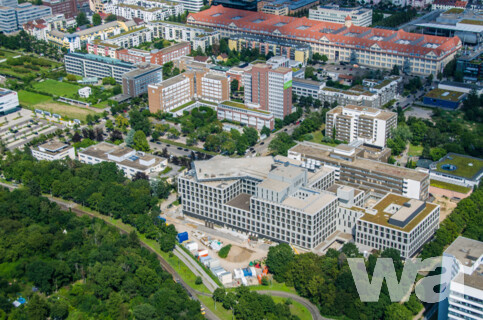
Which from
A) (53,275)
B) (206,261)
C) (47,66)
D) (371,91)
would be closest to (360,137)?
(371,91)

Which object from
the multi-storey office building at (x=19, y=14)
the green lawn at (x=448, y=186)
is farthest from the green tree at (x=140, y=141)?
the multi-storey office building at (x=19, y=14)

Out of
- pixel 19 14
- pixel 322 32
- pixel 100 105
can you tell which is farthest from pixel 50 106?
pixel 322 32

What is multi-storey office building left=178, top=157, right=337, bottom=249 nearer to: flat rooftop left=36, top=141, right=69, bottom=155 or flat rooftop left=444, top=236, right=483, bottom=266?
flat rooftop left=444, top=236, right=483, bottom=266

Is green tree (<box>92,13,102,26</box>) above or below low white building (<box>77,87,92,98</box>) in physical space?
above

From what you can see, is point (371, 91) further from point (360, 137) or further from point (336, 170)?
point (336, 170)

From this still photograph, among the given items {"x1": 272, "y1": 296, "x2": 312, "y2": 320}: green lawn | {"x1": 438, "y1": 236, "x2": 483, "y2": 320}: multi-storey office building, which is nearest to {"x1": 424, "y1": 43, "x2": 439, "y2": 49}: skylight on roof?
{"x1": 438, "y1": 236, "x2": 483, "y2": 320}: multi-storey office building

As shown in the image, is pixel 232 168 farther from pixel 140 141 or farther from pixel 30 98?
pixel 30 98
